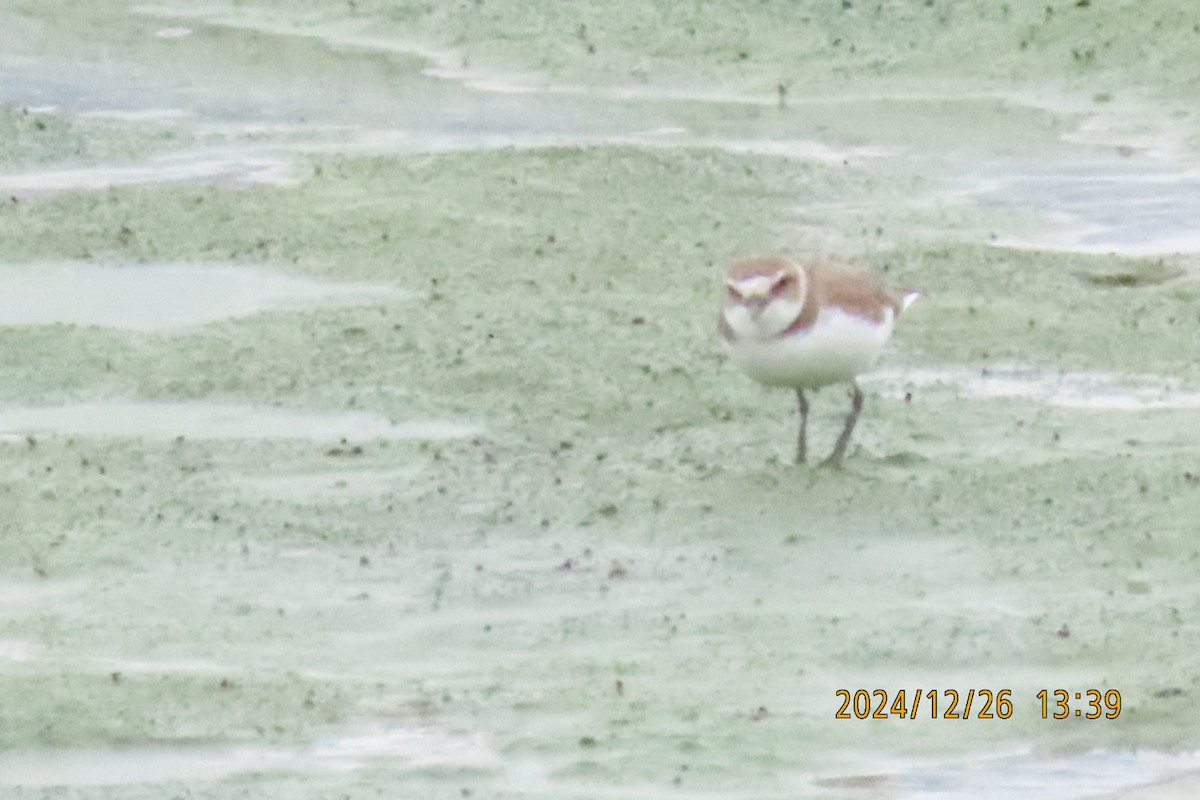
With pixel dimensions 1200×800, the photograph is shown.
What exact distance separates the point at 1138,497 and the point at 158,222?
5.66 m

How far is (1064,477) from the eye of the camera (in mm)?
Result: 9242

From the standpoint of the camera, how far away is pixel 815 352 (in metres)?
9.30

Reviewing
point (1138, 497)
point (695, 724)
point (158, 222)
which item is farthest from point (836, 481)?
point (158, 222)

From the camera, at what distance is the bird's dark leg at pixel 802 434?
9609 millimetres

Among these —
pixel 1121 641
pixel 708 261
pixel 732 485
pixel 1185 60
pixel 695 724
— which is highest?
pixel 1185 60

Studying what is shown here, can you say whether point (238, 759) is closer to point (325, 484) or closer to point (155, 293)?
point (325, 484)

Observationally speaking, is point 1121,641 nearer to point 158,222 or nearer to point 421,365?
point 421,365

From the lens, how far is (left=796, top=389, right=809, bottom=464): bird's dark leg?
31.5 feet

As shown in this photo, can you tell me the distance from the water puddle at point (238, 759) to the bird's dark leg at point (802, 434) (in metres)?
2.87

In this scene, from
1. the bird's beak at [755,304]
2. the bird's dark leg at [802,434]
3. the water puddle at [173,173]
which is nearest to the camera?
the bird's beak at [755,304]

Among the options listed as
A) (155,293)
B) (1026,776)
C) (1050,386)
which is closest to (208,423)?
(155,293)

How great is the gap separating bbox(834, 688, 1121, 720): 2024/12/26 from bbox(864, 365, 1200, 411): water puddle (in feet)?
10.3

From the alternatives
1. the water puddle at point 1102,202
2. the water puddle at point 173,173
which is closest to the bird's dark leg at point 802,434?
the water puddle at point 1102,202

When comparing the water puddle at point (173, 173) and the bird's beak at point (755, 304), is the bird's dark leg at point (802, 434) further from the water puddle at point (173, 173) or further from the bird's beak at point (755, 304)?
the water puddle at point (173, 173)
